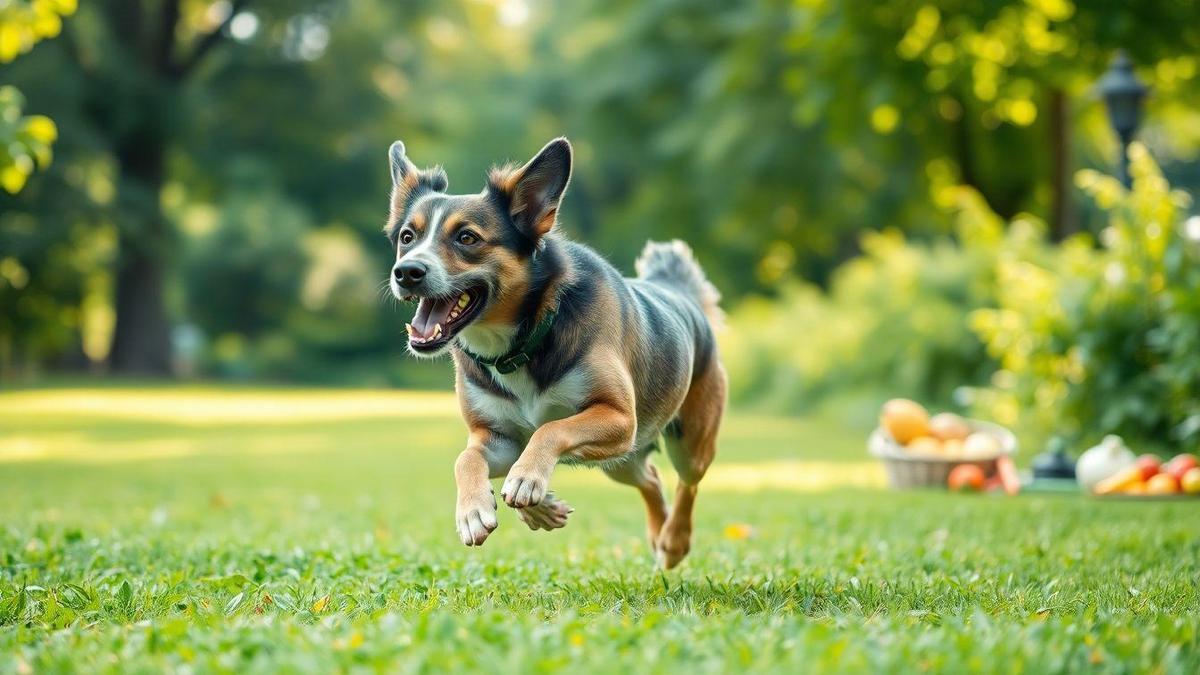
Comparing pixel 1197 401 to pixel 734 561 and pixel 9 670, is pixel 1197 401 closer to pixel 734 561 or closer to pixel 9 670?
pixel 734 561

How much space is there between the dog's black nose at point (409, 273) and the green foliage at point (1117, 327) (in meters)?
8.02

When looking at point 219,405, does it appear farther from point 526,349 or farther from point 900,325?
point 526,349

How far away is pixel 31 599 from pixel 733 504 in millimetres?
6799

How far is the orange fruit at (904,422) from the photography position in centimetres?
1229

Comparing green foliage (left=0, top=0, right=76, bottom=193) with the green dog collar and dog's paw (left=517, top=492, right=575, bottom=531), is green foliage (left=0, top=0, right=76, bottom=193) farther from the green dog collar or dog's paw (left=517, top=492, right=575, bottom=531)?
dog's paw (left=517, top=492, right=575, bottom=531)

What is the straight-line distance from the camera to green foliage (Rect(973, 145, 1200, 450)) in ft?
38.4

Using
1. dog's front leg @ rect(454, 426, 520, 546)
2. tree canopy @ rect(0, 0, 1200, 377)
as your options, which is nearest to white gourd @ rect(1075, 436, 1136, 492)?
dog's front leg @ rect(454, 426, 520, 546)

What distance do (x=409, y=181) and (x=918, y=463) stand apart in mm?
7409

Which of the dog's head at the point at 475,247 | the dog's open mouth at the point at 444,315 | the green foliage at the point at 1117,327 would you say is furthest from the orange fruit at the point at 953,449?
the dog's open mouth at the point at 444,315

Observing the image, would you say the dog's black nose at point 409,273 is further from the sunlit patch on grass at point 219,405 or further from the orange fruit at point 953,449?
the sunlit patch on grass at point 219,405

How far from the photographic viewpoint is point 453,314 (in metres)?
5.50

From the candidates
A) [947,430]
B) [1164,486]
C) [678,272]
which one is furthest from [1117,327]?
[678,272]

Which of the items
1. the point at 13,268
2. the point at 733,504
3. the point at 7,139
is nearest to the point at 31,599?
the point at 7,139

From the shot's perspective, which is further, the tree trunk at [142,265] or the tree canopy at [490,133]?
the tree trunk at [142,265]
